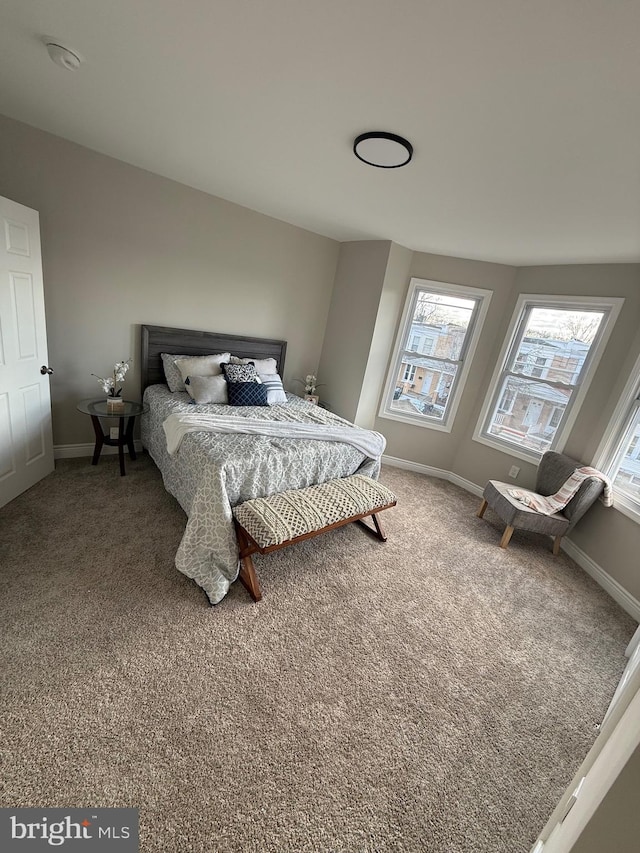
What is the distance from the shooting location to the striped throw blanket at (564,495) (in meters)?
2.70

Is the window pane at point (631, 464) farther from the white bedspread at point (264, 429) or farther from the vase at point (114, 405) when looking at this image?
the vase at point (114, 405)

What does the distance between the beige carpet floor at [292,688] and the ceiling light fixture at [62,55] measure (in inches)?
94.8

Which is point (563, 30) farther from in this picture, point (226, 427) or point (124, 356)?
point (124, 356)

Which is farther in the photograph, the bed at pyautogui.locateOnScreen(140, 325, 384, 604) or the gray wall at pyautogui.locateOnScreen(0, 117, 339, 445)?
the gray wall at pyautogui.locateOnScreen(0, 117, 339, 445)

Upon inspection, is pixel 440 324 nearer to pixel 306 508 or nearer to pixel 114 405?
pixel 306 508

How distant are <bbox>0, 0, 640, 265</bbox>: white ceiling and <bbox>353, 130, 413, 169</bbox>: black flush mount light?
54 mm

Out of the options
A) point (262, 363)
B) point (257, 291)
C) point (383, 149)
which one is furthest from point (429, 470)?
point (383, 149)

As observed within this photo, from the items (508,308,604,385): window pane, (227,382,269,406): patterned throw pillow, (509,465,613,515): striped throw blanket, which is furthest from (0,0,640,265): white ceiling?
(509,465,613,515): striped throw blanket

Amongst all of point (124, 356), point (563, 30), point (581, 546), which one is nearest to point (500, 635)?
point (581, 546)

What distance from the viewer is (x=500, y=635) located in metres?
2.03

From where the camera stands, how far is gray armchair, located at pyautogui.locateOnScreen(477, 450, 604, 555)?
269cm

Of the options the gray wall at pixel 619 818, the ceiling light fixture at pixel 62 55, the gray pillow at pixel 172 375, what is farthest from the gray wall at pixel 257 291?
the gray wall at pixel 619 818

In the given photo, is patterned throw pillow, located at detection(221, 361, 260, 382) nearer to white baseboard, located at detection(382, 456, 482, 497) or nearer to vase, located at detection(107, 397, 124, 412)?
vase, located at detection(107, 397, 124, 412)

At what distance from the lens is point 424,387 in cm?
399
